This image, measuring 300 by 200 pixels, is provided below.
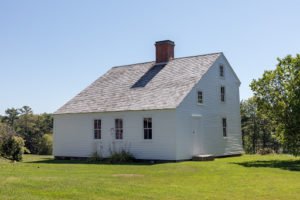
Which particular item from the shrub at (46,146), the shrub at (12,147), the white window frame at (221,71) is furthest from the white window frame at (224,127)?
the shrub at (46,146)

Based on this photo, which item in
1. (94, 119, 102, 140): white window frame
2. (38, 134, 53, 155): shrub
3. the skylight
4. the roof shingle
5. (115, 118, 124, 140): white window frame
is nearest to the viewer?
the roof shingle

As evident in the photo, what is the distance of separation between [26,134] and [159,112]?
35.6 meters

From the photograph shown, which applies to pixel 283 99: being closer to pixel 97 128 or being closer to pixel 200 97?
pixel 200 97

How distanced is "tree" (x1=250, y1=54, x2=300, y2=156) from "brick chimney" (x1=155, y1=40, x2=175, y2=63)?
789 centimetres

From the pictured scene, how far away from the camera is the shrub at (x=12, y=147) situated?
26391mm

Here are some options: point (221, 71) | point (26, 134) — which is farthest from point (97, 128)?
point (26, 134)

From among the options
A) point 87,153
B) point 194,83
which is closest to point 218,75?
point 194,83

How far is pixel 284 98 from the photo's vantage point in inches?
913

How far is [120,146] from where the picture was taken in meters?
26.2

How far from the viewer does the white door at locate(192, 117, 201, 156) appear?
25.6 meters

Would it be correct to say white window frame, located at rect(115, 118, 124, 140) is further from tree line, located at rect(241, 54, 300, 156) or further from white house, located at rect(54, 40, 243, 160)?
tree line, located at rect(241, 54, 300, 156)

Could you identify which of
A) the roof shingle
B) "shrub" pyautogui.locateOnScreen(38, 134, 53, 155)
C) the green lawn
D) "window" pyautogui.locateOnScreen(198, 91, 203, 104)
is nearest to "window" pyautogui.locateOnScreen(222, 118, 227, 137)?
"window" pyautogui.locateOnScreen(198, 91, 203, 104)

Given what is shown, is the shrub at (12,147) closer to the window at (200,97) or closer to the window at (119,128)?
the window at (119,128)

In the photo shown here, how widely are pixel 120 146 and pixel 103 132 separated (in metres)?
1.67
